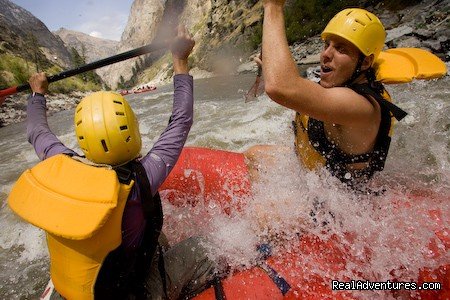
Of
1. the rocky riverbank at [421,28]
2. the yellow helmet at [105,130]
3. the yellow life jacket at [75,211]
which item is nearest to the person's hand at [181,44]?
the yellow helmet at [105,130]

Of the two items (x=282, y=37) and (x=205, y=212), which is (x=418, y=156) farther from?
(x=282, y=37)

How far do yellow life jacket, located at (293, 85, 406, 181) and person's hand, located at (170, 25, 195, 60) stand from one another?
3.53ft

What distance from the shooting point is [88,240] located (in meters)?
1.54

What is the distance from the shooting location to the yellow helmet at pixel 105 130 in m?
1.71

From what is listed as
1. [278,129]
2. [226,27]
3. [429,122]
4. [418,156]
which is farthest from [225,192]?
[226,27]

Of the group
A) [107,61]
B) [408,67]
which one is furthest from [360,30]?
[107,61]

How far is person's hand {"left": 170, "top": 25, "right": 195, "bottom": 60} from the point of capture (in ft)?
7.65

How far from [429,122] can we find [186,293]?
216 inches

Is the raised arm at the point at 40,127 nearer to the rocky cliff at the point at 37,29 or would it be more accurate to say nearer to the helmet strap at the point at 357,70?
the helmet strap at the point at 357,70

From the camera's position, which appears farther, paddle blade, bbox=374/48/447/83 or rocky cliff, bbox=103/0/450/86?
rocky cliff, bbox=103/0/450/86

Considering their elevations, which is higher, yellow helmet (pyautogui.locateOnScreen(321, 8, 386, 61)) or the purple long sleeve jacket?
yellow helmet (pyautogui.locateOnScreen(321, 8, 386, 61))

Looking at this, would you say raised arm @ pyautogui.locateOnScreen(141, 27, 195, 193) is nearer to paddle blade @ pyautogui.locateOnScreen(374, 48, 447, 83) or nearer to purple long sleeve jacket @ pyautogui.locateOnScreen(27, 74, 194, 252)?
purple long sleeve jacket @ pyautogui.locateOnScreen(27, 74, 194, 252)

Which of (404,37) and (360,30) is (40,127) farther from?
(404,37)

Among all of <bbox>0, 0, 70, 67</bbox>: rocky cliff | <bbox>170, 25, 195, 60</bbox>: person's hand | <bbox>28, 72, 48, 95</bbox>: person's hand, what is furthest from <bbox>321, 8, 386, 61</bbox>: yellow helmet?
<bbox>0, 0, 70, 67</bbox>: rocky cliff
